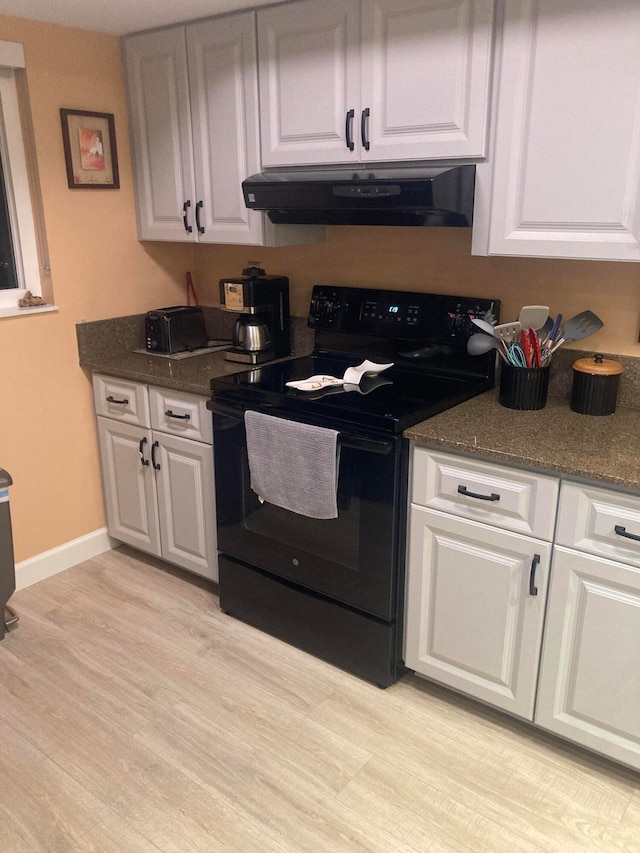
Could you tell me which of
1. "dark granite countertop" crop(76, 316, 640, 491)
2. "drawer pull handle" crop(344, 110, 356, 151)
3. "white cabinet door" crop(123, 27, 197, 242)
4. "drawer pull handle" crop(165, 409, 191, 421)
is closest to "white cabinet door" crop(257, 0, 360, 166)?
"drawer pull handle" crop(344, 110, 356, 151)

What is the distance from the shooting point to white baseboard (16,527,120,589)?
284cm

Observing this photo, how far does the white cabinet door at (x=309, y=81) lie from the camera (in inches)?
84.7

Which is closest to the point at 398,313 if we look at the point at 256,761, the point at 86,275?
the point at 86,275

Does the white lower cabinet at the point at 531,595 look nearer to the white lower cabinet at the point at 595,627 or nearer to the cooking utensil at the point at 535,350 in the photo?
the white lower cabinet at the point at 595,627

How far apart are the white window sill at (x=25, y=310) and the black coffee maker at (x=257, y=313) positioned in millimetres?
669

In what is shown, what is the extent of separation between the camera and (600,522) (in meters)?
1.71

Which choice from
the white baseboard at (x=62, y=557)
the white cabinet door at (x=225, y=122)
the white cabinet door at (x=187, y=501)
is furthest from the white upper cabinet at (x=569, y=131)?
the white baseboard at (x=62, y=557)

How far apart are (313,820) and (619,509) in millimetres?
1103

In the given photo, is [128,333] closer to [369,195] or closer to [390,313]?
[390,313]

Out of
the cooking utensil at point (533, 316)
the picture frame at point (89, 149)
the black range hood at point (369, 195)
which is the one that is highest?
the picture frame at point (89, 149)

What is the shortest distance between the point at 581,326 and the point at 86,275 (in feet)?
6.32

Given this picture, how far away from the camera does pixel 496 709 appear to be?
7.00 ft

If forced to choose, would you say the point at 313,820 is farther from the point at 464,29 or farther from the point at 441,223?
the point at 464,29

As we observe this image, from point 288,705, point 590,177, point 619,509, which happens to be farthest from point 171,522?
point 590,177
